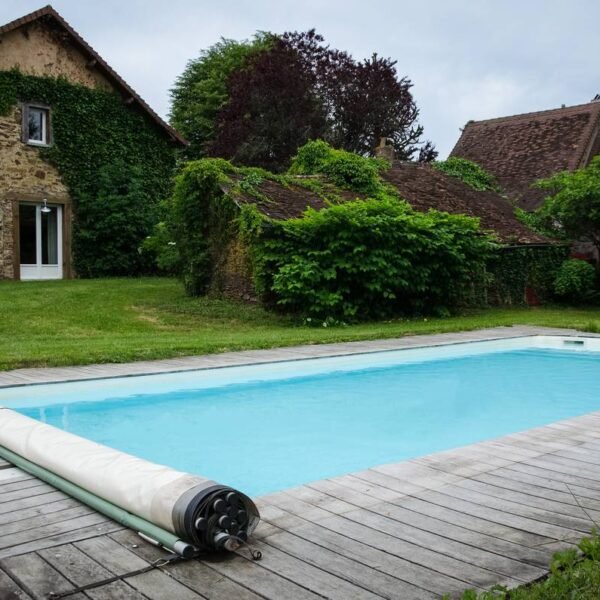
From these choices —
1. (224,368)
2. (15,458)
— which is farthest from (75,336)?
(15,458)

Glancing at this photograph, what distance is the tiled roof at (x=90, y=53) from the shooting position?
63.5 ft

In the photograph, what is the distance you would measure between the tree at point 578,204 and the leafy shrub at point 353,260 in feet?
16.8

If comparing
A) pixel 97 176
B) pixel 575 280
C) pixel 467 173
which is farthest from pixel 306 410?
pixel 467 173

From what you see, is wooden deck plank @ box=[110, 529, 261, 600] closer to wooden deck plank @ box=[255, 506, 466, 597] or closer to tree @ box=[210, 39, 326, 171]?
wooden deck plank @ box=[255, 506, 466, 597]

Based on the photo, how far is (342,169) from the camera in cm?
1919

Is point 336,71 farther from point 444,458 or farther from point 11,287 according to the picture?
point 444,458

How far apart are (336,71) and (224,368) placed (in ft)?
75.0

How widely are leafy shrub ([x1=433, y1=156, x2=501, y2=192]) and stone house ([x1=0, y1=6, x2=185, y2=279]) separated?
11199 millimetres

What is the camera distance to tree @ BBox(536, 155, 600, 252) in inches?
723

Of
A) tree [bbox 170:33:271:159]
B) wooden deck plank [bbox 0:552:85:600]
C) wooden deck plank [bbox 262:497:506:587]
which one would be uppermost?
tree [bbox 170:33:271:159]

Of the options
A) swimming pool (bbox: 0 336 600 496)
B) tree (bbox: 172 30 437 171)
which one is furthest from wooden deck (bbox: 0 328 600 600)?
tree (bbox: 172 30 437 171)

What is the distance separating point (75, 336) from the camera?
11570 mm

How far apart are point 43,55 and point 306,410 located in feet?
55.7

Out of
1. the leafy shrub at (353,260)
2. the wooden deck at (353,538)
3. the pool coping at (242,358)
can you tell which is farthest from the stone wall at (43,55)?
the wooden deck at (353,538)
